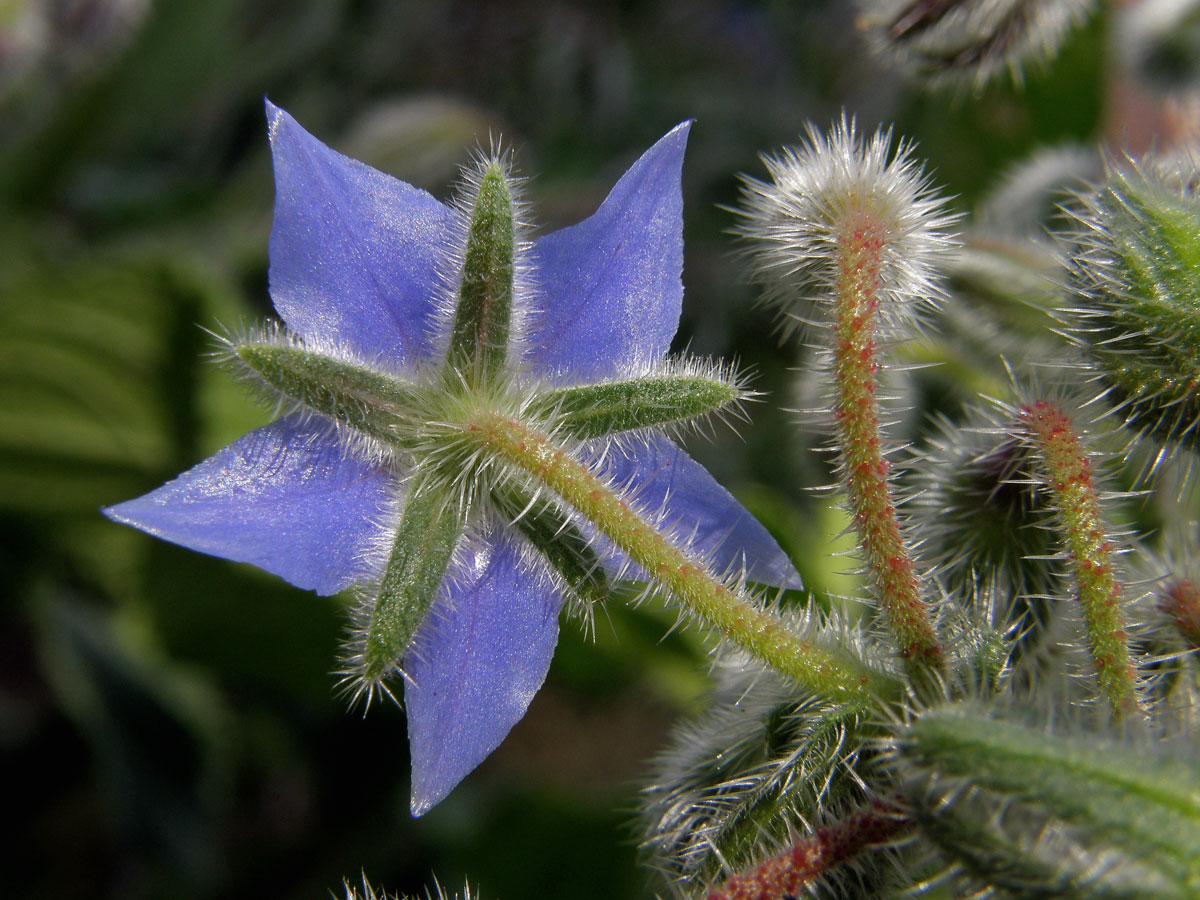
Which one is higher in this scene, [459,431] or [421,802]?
[459,431]

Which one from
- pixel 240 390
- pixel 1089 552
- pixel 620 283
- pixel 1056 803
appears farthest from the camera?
pixel 240 390

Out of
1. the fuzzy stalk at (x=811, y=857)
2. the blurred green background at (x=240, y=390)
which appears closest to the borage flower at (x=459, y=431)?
the fuzzy stalk at (x=811, y=857)

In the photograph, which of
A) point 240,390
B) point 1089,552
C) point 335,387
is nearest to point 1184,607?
point 1089,552

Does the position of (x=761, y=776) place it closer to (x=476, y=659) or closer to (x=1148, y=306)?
(x=476, y=659)

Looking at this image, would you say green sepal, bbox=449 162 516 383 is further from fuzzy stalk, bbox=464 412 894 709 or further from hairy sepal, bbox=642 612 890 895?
hairy sepal, bbox=642 612 890 895

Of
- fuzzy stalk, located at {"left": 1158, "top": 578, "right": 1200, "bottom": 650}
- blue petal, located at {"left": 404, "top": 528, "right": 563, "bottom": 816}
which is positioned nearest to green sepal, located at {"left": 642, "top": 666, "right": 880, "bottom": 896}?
blue petal, located at {"left": 404, "top": 528, "right": 563, "bottom": 816}

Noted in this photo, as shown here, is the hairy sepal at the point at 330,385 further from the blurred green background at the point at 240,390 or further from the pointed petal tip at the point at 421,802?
the blurred green background at the point at 240,390
